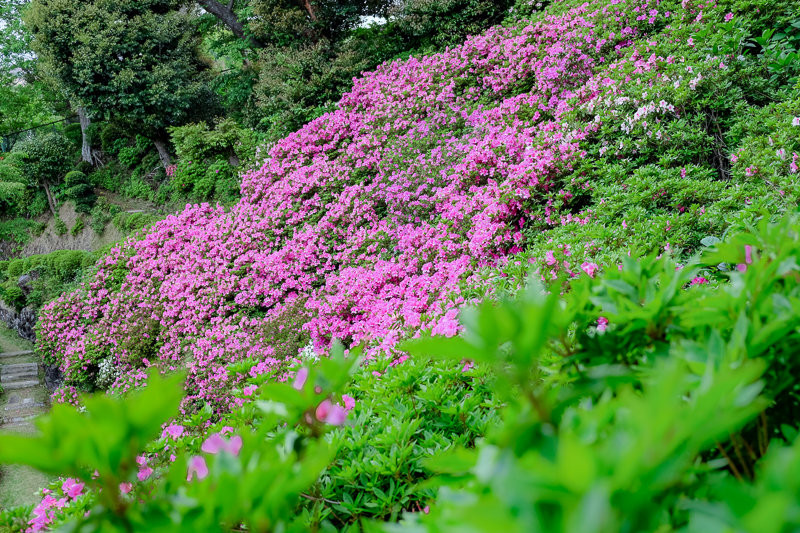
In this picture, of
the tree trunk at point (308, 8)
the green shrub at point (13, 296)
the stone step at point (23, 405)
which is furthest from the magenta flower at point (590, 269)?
the green shrub at point (13, 296)

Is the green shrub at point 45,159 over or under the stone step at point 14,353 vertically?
over

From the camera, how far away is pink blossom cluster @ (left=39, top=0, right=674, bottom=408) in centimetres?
473

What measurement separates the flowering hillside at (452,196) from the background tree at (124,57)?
15.4 ft

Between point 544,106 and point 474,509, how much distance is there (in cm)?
620

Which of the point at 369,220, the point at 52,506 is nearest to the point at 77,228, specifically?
the point at 369,220

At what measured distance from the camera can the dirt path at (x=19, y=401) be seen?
7223 mm

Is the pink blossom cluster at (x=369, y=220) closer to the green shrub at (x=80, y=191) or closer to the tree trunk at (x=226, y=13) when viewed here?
the tree trunk at (x=226, y=13)

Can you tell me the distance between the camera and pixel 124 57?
12.3 meters

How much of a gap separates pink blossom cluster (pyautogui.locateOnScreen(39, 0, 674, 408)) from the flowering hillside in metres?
0.03

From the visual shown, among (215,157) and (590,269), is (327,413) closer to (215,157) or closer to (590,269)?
(590,269)

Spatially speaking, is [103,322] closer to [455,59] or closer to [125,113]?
[125,113]

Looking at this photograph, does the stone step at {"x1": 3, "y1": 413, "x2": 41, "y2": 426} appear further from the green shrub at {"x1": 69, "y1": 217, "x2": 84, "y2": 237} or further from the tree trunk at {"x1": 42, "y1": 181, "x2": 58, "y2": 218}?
the tree trunk at {"x1": 42, "y1": 181, "x2": 58, "y2": 218}

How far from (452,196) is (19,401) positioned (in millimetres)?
10424

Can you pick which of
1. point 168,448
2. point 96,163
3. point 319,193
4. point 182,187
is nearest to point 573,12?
point 319,193
